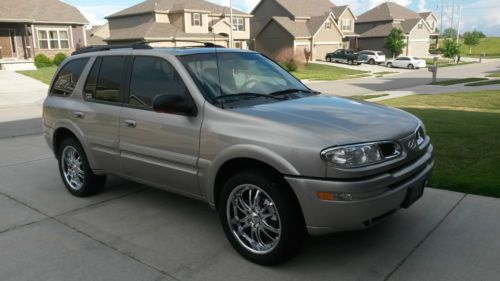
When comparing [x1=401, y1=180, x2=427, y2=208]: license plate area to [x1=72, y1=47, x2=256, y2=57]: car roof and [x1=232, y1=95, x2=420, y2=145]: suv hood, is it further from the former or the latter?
[x1=72, y1=47, x2=256, y2=57]: car roof

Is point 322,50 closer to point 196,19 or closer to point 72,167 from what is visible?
point 196,19

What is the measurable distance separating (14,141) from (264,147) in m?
8.11

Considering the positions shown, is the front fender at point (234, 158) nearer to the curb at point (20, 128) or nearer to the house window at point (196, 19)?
the curb at point (20, 128)

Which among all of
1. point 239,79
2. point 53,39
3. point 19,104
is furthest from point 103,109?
point 53,39

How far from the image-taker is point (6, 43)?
36.8 meters

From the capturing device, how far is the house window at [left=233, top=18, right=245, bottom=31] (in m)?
52.9

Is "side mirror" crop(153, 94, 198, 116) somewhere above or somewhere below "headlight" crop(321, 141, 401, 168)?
above

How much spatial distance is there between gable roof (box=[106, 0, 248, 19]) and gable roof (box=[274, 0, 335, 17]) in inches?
314

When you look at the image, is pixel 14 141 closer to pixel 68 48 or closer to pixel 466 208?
pixel 466 208

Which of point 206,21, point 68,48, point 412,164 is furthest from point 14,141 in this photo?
point 206,21

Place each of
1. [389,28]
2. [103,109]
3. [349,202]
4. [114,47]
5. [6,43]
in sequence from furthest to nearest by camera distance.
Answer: [389,28], [6,43], [114,47], [103,109], [349,202]

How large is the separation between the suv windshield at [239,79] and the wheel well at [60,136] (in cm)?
223

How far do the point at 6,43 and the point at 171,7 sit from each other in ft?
59.7

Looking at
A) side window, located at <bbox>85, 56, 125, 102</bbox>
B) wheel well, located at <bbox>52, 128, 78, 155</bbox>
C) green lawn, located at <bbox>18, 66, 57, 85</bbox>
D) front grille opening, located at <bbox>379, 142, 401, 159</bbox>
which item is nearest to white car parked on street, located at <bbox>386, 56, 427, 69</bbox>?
green lawn, located at <bbox>18, 66, 57, 85</bbox>
